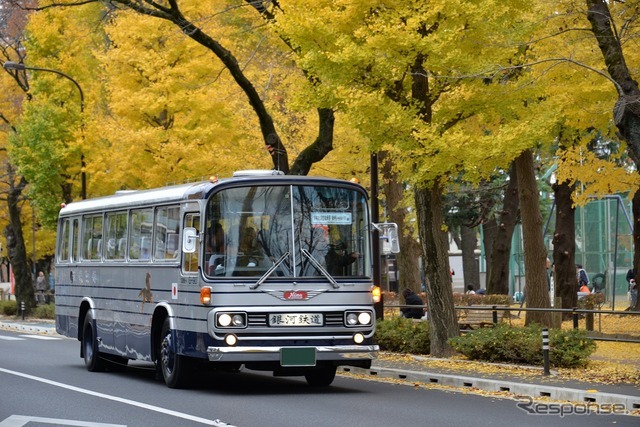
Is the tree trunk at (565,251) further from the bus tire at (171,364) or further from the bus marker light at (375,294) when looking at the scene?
the bus tire at (171,364)

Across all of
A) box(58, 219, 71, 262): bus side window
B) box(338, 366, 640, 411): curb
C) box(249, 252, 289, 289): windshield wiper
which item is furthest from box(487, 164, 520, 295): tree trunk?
box(249, 252, 289, 289): windshield wiper

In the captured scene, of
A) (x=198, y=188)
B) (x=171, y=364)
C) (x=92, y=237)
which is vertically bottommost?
(x=171, y=364)

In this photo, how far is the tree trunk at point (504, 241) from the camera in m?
40.8

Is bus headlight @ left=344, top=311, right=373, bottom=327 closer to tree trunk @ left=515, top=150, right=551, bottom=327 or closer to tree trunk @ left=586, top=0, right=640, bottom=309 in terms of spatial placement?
tree trunk @ left=586, top=0, right=640, bottom=309

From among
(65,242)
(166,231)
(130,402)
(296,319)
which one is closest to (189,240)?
(296,319)

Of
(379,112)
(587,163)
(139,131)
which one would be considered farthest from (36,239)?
(379,112)

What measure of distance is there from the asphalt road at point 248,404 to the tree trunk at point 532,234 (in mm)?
9013

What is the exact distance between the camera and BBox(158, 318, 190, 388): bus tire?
18453 millimetres

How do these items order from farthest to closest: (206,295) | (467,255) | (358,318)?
1. (467,255)
2. (358,318)
3. (206,295)

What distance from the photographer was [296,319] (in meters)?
17.4

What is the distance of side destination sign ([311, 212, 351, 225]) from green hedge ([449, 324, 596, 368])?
4.53m

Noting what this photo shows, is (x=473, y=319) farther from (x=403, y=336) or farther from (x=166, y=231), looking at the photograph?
(x=166, y=231)

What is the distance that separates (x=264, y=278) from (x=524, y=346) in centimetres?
575

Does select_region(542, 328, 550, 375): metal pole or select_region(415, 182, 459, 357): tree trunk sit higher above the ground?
select_region(415, 182, 459, 357): tree trunk
